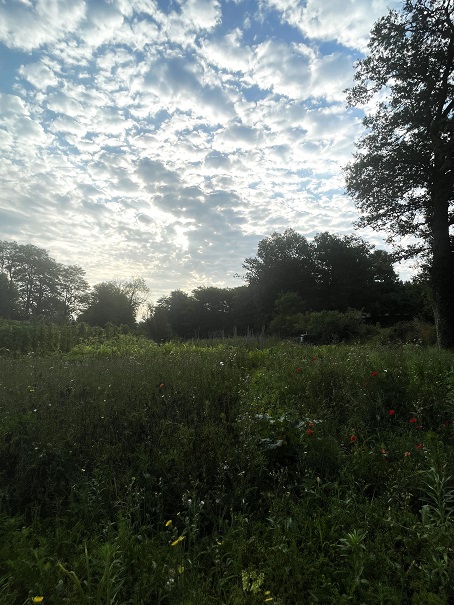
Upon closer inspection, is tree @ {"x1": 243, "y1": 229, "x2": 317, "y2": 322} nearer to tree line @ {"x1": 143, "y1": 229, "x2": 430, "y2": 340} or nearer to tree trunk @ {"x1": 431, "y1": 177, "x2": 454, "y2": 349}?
tree line @ {"x1": 143, "y1": 229, "x2": 430, "y2": 340}

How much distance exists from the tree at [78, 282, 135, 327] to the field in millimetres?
25661

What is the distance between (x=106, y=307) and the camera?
98.5 feet

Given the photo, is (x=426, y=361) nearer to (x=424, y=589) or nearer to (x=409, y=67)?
(x=424, y=589)

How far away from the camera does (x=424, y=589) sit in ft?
5.87

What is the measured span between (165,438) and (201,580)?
4.70 ft

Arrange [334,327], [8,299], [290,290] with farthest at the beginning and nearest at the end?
[8,299] → [290,290] → [334,327]

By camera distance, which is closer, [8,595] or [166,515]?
[8,595]

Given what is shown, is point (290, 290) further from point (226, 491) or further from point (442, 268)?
point (226, 491)

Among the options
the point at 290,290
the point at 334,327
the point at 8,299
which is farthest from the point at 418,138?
the point at 8,299

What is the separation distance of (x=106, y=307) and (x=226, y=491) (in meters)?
29.0

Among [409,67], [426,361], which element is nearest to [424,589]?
[426,361]

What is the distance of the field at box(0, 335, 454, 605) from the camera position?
1975mm

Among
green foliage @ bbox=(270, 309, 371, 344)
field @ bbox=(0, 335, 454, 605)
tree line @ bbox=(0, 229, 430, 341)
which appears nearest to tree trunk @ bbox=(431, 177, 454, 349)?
green foliage @ bbox=(270, 309, 371, 344)

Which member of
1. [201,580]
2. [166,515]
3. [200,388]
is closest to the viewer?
[201,580]
